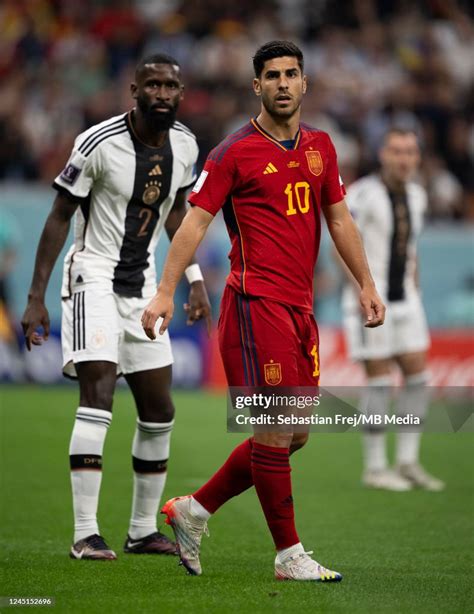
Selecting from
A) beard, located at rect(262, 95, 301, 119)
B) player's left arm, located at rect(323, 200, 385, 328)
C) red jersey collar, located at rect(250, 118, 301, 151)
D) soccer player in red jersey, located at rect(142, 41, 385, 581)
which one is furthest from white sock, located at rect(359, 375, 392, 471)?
beard, located at rect(262, 95, 301, 119)

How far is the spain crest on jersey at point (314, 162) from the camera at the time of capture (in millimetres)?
5535

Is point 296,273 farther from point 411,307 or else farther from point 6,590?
point 411,307

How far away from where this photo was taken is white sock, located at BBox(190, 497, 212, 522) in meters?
5.78

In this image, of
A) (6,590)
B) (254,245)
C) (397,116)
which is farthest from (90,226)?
(397,116)

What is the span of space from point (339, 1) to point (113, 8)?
147 inches

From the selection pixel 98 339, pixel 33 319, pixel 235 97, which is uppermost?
pixel 235 97

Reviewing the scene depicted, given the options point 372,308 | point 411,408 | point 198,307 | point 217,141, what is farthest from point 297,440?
point 217,141

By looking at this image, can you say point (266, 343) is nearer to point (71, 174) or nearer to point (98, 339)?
point (98, 339)

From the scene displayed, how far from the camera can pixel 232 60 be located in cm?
1817

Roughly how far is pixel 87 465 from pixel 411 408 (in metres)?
4.27

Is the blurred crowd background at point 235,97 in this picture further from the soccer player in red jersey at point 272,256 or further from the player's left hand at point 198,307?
the soccer player in red jersey at point 272,256

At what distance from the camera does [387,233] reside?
9797 mm

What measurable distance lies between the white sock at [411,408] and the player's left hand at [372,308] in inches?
161

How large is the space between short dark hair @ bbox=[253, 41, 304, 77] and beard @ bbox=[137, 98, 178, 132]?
0.93 meters
